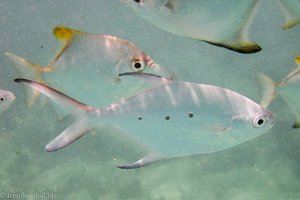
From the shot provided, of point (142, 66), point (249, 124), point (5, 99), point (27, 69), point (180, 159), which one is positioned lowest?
point (180, 159)

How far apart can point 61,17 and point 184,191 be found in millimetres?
20073

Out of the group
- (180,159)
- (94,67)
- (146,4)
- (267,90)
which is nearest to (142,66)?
(94,67)

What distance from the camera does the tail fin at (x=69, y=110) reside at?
148cm

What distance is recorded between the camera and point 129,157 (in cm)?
1268

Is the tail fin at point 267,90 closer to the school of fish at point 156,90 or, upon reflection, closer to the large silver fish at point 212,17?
the school of fish at point 156,90

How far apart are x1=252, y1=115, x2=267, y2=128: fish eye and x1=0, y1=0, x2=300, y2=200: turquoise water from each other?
5.31 m

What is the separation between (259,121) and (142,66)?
0.86 meters

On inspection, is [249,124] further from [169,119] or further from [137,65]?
[137,65]

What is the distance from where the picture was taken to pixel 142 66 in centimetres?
235

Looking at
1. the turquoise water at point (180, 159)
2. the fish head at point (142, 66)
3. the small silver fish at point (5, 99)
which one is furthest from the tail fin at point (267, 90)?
the turquoise water at point (180, 159)

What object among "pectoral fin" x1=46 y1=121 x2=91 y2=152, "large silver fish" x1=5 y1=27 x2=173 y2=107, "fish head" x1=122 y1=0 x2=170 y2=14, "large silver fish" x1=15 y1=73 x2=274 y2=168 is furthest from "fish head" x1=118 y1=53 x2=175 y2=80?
"fish head" x1=122 y1=0 x2=170 y2=14

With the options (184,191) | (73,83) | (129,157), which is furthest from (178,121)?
(129,157)

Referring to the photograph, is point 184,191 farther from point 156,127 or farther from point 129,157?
point 156,127

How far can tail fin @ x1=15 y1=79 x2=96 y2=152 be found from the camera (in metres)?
1.48
